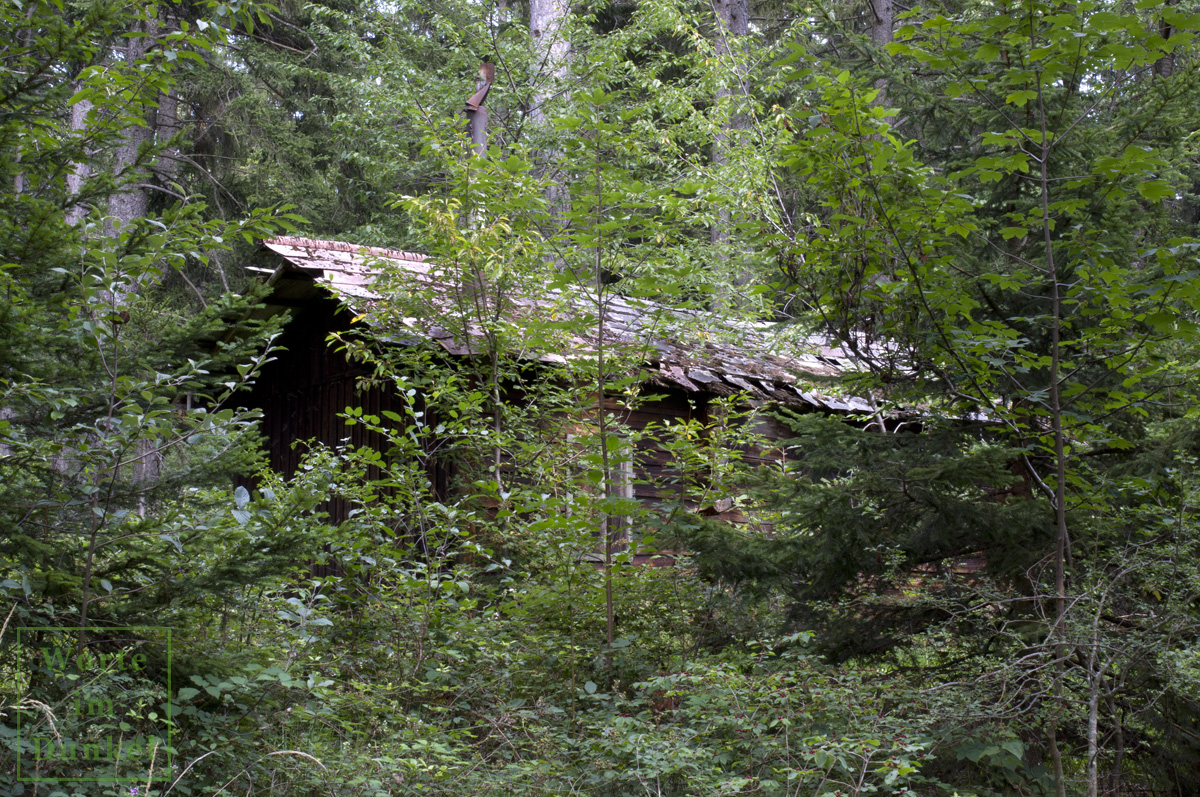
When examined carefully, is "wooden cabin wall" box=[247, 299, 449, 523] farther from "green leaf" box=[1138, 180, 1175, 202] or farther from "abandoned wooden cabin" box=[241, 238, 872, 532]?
"green leaf" box=[1138, 180, 1175, 202]

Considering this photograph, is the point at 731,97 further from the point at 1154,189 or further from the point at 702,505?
the point at 1154,189

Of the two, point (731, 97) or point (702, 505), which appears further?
point (731, 97)

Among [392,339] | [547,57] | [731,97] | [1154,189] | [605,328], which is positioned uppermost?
[547,57]

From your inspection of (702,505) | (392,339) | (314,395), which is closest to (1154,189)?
(702,505)

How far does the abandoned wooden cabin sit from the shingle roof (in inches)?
0.7

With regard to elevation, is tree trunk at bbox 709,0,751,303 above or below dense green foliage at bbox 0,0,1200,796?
above

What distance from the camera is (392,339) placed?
6875 millimetres

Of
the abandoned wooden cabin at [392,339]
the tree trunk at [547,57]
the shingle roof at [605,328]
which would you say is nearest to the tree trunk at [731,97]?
the shingle roof at [605,328]

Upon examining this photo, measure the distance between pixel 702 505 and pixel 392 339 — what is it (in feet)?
8.97

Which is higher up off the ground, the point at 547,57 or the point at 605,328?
the point at 547,57

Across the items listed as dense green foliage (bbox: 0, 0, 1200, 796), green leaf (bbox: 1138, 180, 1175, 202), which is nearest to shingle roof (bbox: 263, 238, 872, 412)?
dense green foliage (bbox: 0, 0, 1200, 796)

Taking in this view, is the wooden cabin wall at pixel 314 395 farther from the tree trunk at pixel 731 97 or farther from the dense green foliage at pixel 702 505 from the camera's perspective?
the tree trunk at pixel 731 97

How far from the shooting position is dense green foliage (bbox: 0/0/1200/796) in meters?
3.48

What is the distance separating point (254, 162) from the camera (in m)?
15.9
